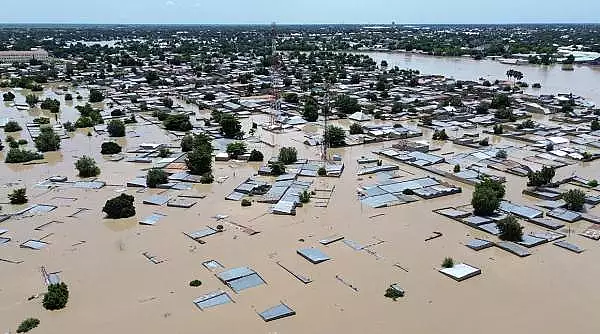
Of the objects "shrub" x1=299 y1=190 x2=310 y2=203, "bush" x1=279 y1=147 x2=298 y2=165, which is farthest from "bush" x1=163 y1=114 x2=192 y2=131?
"shrub" x1=299 y1=190 x2=310 y2=203

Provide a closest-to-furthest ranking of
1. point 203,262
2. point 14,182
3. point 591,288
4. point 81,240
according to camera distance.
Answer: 1. point 591,288
2. point 203,262
3. point 81,240
4. point 14,182

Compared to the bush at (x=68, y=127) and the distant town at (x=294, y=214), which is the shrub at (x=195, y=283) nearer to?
the distant town at (x=294, y=214)

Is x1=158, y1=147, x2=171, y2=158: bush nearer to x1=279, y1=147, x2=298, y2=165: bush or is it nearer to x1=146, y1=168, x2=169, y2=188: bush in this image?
x1=146, y1=168, x2=169, y2=188: bush

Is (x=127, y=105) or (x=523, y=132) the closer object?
(x=523, y=132)

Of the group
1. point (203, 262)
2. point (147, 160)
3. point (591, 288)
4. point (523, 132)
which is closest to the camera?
point (591, 288)

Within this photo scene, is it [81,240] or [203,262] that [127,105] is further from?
[203,262]

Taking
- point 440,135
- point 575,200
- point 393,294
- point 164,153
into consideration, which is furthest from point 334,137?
point 393,294

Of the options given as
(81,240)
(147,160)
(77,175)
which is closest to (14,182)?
(77,175)
